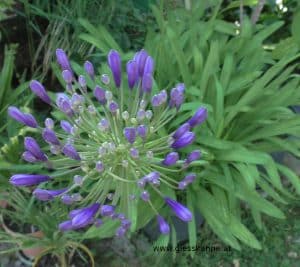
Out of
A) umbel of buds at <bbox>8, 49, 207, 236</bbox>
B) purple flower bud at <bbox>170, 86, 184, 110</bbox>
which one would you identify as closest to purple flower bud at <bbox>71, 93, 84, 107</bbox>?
umbel of buds at <bbox>8, 49, 207, 236</bbox>

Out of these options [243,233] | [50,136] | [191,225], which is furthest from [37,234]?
[50,136]

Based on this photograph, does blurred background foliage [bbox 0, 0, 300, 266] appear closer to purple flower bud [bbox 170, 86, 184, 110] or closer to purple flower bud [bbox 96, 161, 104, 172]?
purple flower bud [bbox 170, 86, 184, 110]

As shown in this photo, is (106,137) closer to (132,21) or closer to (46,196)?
(46,196)

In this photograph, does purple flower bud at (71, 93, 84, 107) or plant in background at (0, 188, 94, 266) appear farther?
plant in background at (0, 188, 94, 266)

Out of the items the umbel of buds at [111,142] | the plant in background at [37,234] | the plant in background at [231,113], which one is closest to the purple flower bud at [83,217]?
the umbel of buds at [111,142]

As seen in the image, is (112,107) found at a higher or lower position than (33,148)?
higher

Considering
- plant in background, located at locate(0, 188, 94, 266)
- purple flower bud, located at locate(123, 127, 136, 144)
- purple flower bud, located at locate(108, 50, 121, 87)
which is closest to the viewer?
purple flower bud, located at locate(123, 127, 136, 144)

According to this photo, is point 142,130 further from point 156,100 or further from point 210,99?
point 210,99

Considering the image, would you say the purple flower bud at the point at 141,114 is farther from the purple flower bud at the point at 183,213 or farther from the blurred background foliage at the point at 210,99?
the blurred background foliage at the point at 210,99
